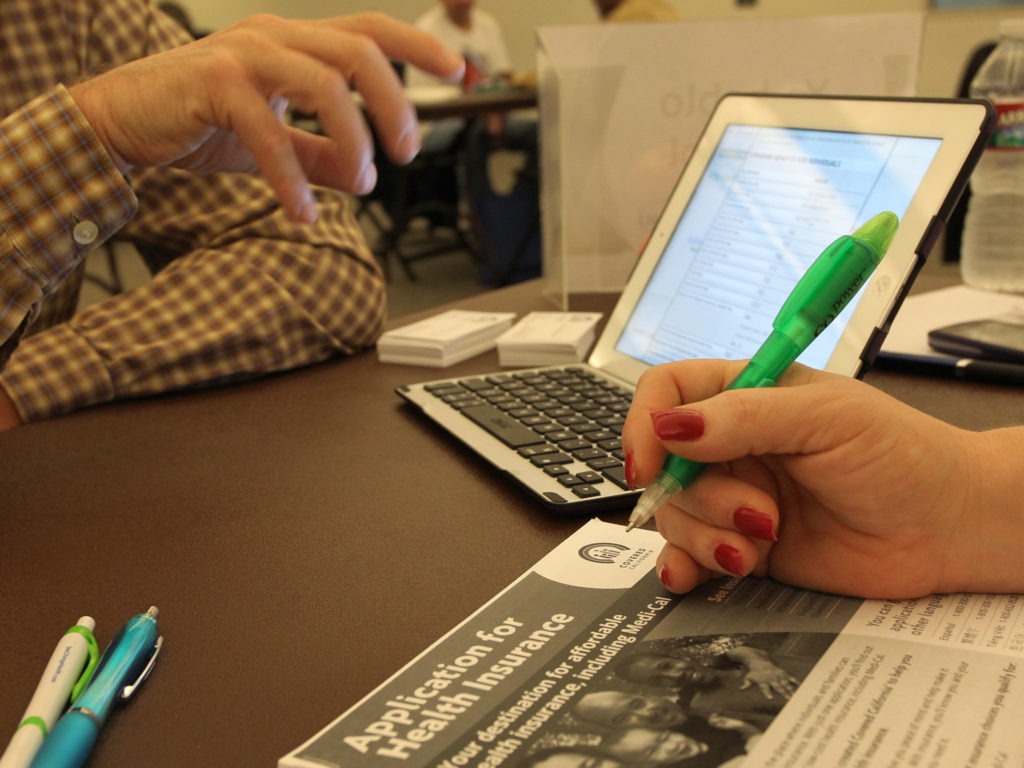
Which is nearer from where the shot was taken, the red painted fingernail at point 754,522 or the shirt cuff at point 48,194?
the red painted fingernail at point 754,522

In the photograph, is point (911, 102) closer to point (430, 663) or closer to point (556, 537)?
point (556, 537)

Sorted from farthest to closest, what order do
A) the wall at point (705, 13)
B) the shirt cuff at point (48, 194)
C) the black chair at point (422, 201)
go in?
1. the black chair at point (422, 201)
2. the wall at point (705, 13)
3. the shirt cuff at point (48, 194)

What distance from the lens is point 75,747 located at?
14.9 inches

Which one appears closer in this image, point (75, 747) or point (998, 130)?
point (75, 747)

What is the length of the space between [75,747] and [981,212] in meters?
1.03

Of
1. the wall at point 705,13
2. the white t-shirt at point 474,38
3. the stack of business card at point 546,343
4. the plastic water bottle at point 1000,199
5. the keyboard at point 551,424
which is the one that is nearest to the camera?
the keyboard at point 551,424

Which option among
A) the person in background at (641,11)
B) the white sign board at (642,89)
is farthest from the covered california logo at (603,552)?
the person in background at (641,11)

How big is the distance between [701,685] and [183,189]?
2.69 feet

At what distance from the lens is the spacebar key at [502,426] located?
2.23ft

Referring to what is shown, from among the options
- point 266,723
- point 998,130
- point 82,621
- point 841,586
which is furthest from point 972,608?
point 998,130

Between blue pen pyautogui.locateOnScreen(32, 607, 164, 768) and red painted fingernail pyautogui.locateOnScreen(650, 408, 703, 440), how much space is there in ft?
0.84

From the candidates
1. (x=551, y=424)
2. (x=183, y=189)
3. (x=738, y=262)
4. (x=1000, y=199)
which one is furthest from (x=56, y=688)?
(x=1000, y=199)

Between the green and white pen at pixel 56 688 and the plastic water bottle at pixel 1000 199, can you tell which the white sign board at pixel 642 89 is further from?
the green and white pen at pixel 56 688

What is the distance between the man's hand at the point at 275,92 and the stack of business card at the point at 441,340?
0.77 ft
